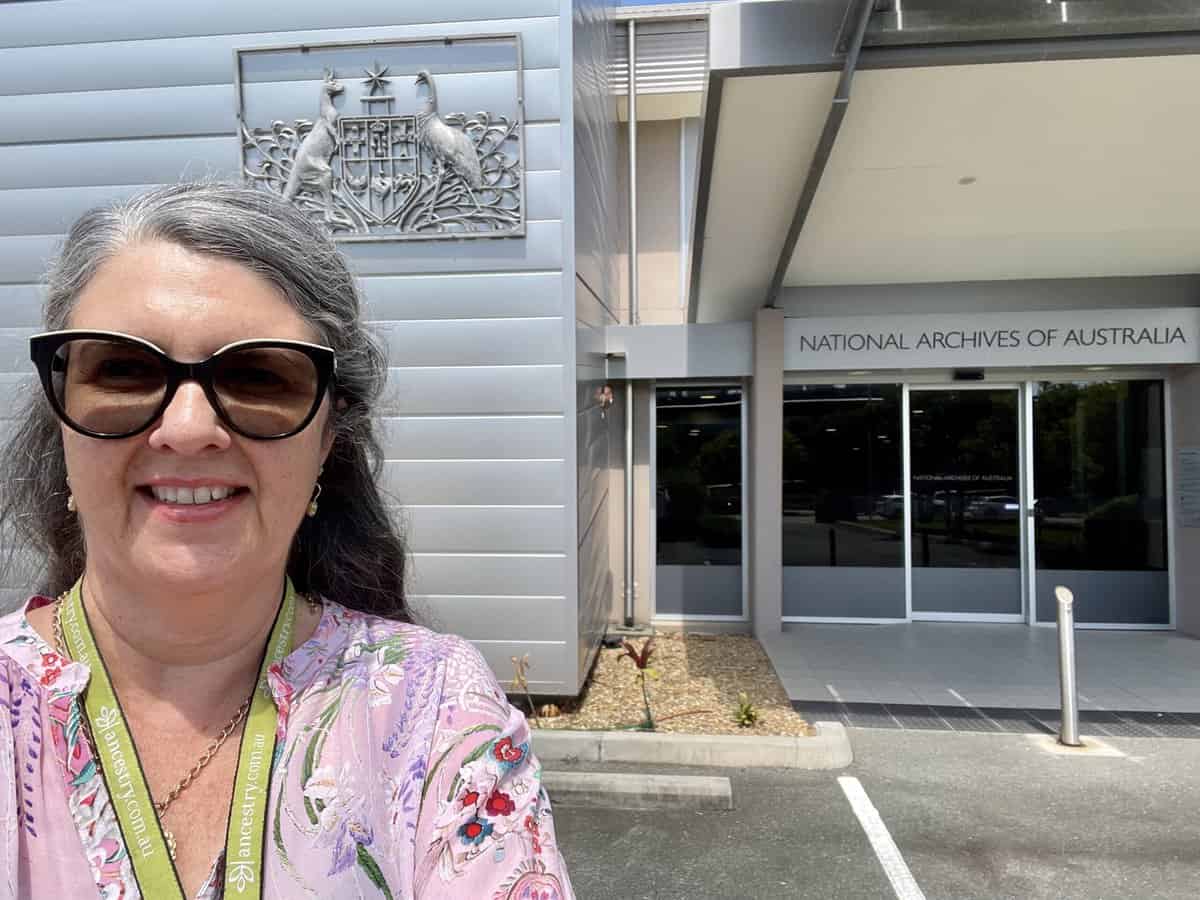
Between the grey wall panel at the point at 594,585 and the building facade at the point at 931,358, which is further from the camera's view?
the grey wall panel at the point at 594,585

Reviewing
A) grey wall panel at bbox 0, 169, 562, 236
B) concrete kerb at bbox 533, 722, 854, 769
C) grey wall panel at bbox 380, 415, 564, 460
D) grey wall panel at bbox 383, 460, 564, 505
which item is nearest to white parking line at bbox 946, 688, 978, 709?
concrete kerb at bbox 533, 722, 854, 769

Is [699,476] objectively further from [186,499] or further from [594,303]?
[186,499]

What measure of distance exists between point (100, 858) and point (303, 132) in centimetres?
535

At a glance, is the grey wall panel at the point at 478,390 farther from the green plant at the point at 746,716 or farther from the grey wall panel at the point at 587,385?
the green plant at the point at 746,716

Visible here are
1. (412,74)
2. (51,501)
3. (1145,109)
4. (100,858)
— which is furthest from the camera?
(412,74)

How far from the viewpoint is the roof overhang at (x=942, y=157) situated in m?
4.32

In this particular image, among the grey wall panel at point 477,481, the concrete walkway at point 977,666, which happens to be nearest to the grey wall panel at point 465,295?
the grey wall panel at point 477,481

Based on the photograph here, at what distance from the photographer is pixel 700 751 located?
4.77 metres

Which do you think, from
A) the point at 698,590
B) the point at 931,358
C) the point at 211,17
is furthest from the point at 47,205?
the point at 931,358

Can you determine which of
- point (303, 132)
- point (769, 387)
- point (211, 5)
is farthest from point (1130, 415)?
point (211, 5)

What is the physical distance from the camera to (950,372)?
329 inches

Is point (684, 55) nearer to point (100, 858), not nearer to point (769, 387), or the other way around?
point (769, 387)

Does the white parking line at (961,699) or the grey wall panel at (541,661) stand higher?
the grey wall panel at (541,661)

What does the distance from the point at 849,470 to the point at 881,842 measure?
209 inches
